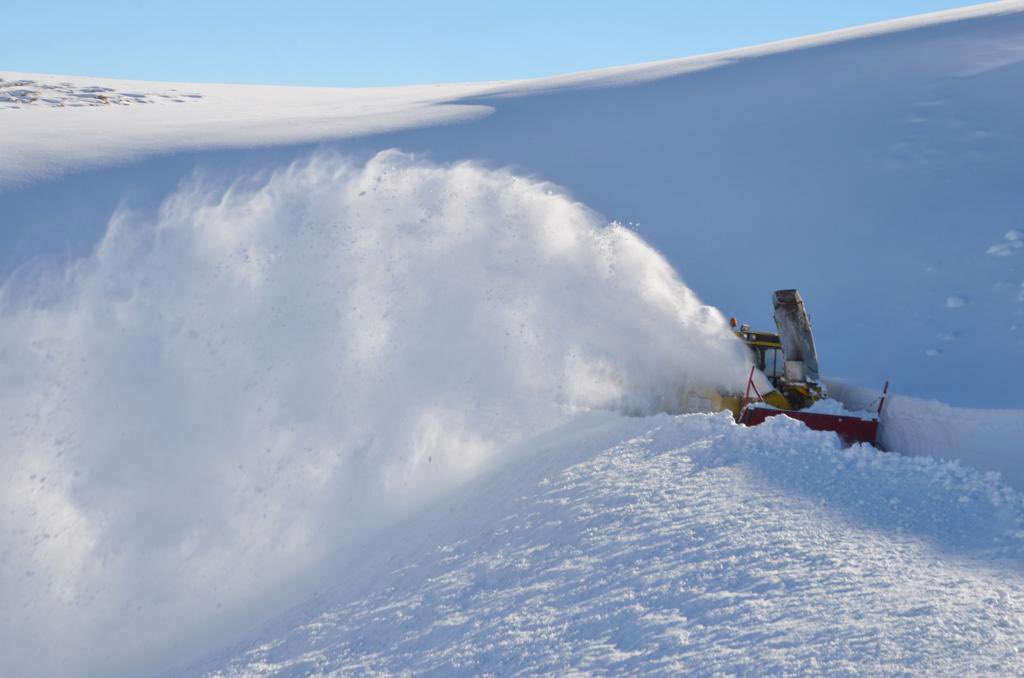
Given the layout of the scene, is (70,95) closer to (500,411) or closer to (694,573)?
(500,411)

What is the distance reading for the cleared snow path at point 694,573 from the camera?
4297mm

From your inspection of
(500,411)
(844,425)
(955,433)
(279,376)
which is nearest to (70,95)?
(279,376)

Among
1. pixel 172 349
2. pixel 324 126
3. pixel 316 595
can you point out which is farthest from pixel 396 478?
pixel 324 126

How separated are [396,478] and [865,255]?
833 centimetres

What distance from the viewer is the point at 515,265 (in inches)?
387

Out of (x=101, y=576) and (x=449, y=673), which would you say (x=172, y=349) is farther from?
(x=449, y=673)

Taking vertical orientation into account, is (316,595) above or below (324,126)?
below

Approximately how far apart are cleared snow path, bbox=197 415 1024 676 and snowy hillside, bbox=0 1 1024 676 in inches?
1.1

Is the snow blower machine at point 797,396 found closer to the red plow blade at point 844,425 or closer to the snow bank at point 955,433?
the red plow blade at point 844,425

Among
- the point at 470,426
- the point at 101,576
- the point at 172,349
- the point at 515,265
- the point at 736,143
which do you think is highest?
the point at 736,143

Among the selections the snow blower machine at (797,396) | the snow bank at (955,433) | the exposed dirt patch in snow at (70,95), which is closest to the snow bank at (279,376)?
the snow blower machine at (797,396)

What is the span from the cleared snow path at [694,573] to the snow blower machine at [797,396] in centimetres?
128

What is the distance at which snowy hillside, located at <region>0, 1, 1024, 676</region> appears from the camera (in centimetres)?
499

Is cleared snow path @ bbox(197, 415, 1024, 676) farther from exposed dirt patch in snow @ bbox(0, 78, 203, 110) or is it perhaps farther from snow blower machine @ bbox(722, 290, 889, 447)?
exposed dirt patch in snow @ bbox(0, 78, 203, 110)
